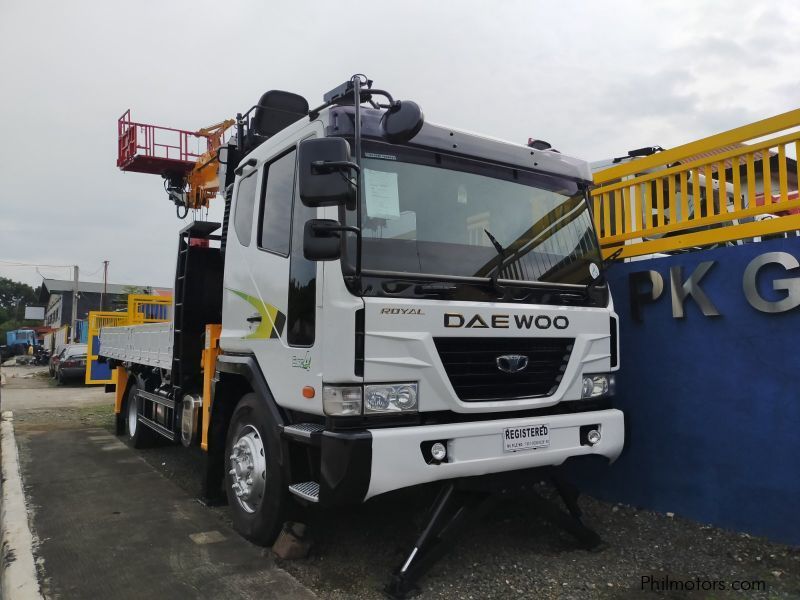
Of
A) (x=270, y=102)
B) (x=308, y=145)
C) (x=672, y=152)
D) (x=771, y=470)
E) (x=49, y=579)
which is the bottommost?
(x=49, y=579)

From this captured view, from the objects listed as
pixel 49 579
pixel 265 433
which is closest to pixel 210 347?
pixel 265 433

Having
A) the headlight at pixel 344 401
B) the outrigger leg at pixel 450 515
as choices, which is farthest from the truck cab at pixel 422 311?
the outrigger leg at pixel 450 515

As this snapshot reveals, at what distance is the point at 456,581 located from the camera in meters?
3.45

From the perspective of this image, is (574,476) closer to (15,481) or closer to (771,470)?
(771,470)

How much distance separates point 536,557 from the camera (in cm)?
382

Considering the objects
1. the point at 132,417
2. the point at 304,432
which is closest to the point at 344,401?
the point at 304,432

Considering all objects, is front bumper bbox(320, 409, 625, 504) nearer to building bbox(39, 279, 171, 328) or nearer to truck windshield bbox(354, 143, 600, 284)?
truck windshield bbox(354, 143, 600, 284)

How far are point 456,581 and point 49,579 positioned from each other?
7.84 feet

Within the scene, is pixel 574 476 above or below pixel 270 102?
below

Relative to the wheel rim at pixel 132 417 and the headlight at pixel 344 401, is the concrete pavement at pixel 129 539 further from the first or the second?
the headlight at pixel 344 401

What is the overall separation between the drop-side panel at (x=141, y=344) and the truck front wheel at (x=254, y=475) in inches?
68.2

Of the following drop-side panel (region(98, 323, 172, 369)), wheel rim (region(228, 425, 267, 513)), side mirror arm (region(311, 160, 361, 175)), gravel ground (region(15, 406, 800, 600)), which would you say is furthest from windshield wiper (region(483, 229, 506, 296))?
drop-side panel (region(98, 323, 172, 369))

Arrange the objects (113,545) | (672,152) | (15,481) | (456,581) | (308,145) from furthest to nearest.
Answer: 1. (15,481)
2. (672,152)
3. (113,545)
4. (456,581)
5. (308,145)

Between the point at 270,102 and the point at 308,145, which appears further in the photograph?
the point at 270,102
